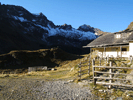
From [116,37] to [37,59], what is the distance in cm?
2646

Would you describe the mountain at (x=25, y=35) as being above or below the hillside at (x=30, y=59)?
above

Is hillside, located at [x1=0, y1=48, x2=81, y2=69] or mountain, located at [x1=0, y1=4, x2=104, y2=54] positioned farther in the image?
mountain, located at [x1=0, y1=4, x2=104, y2=54]

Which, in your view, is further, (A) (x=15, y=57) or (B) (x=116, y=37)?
(A) (x=15, y=57)

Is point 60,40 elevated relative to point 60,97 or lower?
elevated

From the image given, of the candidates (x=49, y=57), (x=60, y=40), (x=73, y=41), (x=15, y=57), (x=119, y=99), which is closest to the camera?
(x=119, y=99)

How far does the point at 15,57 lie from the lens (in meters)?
34.8

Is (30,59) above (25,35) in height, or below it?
below

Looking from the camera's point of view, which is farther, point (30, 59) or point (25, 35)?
point (25, 35)

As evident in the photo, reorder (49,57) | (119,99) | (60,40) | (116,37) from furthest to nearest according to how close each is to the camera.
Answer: (60,40), (49,57), (116,37), (119,99)

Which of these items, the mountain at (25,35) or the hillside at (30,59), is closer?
the hillside at (30,59)

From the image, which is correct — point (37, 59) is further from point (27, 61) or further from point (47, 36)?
point (47, 36)

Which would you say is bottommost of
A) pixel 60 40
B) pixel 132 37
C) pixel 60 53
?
pixel 60 53

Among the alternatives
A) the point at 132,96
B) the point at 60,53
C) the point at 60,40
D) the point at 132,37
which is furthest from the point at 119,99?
the point at 60,40

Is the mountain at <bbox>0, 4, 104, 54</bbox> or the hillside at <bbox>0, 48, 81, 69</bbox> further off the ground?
the mountain at <bbox>0, 4, 104, 54</bbox>
